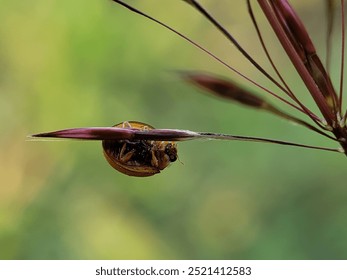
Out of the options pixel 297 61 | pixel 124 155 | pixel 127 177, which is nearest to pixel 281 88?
pixel 297 61

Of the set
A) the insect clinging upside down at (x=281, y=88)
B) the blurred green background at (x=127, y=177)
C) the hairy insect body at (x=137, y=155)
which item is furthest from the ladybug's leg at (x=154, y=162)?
the blurred green background at (x=127, y=177)

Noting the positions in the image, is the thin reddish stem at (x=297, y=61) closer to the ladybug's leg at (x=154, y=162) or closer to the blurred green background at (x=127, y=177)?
the ladybug's leg at (x=154, y=162)

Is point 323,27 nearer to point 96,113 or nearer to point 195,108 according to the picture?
point 195,108

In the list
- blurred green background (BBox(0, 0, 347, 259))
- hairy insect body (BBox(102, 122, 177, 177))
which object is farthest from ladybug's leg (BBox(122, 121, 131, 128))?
blurred green background (BBox(0, 0, 347, 259))

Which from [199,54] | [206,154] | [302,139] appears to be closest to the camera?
[302,139]

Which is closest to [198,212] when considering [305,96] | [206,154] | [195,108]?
[206,154]
